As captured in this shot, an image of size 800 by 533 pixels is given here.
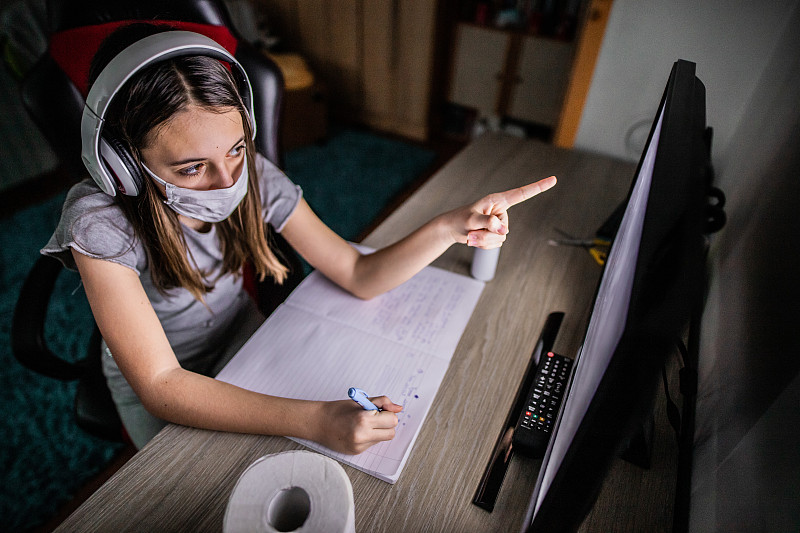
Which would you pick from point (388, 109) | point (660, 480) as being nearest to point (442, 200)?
point (660, 480)

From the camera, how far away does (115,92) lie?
0.57 metres

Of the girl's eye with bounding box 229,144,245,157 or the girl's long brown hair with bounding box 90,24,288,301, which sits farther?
the girl's eye with bounding box 229,144,245,157

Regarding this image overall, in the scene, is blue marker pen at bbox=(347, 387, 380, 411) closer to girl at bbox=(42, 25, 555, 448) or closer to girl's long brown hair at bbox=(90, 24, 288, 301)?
girl at bbox=(42, 25, 555, 448)

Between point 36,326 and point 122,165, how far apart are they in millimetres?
431

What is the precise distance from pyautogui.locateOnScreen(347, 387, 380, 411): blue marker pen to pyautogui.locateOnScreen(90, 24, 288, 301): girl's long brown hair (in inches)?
16.3

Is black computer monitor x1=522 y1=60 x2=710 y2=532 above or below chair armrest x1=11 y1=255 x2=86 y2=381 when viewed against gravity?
above

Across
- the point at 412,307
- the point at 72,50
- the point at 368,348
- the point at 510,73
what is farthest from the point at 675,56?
the point at 510,73

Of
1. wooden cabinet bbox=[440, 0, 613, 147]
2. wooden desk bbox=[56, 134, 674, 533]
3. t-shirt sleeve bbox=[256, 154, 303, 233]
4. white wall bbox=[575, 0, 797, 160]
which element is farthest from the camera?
wooden cabinet bbox=[440, 0, 613, 147]

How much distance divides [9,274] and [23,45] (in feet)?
3.54

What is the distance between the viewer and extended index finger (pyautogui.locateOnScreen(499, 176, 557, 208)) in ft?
2.27

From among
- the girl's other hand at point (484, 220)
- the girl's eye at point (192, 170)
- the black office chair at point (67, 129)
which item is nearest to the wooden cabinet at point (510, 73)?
the girl's other hand at point (484, 220)

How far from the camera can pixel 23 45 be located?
2.10 m

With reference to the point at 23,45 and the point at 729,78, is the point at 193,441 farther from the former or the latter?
the point at 23,45

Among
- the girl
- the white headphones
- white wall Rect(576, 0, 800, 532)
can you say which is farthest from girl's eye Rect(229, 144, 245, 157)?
white wall Rect(576, 0, 800, 532)
